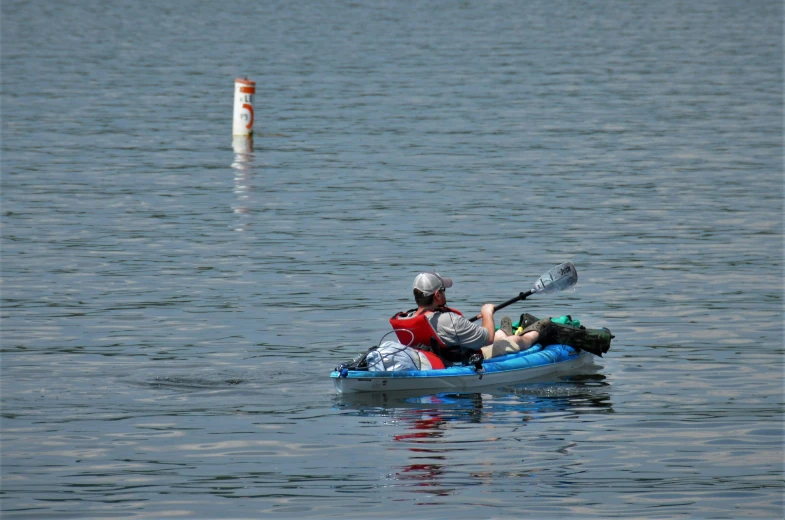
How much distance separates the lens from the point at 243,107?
41688mm

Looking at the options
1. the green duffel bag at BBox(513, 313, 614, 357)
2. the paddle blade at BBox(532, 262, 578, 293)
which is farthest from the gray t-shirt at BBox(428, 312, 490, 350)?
the paddle blade at BBox(532, 262, 578, 293)

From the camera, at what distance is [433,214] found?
30828 millimetres

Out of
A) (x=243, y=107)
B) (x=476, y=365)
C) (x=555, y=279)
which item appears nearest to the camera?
(x=476, y=365)

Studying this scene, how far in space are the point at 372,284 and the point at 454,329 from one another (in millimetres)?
6734

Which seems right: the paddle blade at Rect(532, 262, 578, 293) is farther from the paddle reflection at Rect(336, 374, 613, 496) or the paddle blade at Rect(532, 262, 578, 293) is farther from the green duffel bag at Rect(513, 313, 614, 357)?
the paddle reflection at Rect(336, 374, 613, 496)

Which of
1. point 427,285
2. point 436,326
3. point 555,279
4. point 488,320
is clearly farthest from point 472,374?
point 555,279

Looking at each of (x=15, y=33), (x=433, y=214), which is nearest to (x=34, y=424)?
(x=433, y=214)

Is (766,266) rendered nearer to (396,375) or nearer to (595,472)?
(396,375)

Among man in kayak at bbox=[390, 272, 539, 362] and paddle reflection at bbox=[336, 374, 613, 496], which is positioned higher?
man in kayak at bbox=[390, 272, 539, 362]

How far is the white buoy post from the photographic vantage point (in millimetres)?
39875

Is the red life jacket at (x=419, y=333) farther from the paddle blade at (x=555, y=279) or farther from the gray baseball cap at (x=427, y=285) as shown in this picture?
the paddle blade at (x=555, y=279)

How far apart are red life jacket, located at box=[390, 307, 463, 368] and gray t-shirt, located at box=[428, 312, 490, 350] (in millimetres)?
60

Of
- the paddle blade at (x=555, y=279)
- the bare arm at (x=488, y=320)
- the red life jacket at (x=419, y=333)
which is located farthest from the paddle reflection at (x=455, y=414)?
the paddle blade at (x=555, y=279)

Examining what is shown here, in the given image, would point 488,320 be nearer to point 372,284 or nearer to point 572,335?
point 572,335
